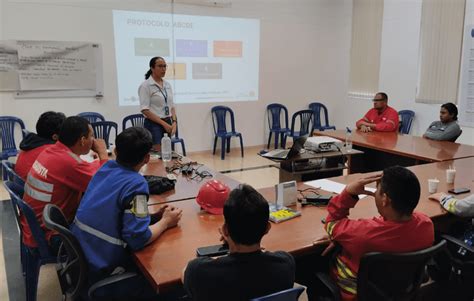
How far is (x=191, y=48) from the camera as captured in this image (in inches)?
253

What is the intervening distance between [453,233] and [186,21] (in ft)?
16.5

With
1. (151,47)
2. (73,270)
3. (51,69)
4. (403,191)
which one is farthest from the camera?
(151,47)

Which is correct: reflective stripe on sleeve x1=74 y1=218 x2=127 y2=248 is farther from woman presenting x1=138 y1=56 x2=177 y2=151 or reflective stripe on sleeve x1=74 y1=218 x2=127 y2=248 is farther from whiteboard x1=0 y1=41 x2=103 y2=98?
whiteboard x1=0 y1=41 x2=103 y2=98

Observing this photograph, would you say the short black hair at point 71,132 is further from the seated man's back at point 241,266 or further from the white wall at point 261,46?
the white wall at point 261,46

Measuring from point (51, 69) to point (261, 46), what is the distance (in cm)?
343

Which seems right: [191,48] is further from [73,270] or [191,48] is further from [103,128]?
[73,270]

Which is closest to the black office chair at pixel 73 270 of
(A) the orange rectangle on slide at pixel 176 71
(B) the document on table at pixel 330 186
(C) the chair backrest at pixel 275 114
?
(B) the document on table at pixel 330 186

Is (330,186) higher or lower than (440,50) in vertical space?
lower

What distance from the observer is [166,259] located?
1.72 m

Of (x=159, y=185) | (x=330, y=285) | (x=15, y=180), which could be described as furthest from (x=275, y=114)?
(x=330, y=285)

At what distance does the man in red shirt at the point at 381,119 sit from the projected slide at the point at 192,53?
2.42m

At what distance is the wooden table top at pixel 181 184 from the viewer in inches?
99.9

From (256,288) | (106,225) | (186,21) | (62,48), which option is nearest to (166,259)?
(106,225)

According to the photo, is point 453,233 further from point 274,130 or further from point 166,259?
point 274,130
